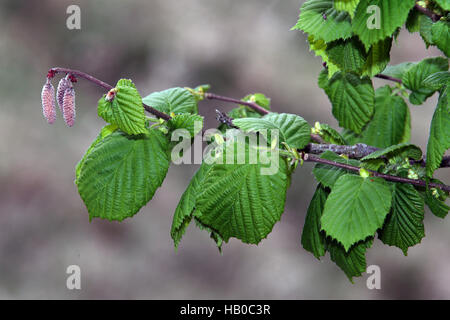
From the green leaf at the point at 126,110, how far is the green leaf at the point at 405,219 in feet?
0.83

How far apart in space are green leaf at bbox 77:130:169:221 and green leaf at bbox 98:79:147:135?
0.04m

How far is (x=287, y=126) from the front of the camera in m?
0.42

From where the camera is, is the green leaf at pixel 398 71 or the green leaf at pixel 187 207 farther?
the green leaf at pixel 398 71

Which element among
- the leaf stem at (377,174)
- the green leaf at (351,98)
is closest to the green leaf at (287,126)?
the leaf stem at (377,174)

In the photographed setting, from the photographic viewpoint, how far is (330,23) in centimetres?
38

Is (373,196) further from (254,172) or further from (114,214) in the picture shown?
(114,214)

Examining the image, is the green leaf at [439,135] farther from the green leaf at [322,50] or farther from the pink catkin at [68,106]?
the pink catkin at [68,106]

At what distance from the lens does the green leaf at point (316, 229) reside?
440mm

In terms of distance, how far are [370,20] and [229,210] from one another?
0.63ft

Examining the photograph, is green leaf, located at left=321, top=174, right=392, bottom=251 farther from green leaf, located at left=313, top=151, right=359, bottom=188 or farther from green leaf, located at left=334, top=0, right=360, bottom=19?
green leaf, located at left=334, top=0, right=360, bottom=19

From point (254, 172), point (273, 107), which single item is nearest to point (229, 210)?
point (254, 172)

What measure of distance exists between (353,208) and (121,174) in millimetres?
209

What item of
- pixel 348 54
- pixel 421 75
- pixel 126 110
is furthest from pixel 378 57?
pixel 126 110

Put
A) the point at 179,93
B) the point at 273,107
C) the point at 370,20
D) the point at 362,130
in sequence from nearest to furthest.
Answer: the point at 370,20
the point at 179,93
the point at 362,130
the point at 273,107
